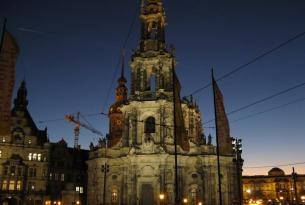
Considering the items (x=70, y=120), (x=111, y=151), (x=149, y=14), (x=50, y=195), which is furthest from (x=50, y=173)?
(x=70, y=120)

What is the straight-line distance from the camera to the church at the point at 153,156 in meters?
54.4

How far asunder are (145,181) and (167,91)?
15097 mm

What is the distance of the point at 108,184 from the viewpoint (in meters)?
57.5

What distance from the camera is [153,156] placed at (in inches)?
2163

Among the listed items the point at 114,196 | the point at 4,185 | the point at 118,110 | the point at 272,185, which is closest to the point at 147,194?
the point at 114,196

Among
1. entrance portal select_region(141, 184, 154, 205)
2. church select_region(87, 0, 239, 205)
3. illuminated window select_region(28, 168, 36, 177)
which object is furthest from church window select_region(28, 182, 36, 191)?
entrance portal select_region(141, 184, 154, 205)

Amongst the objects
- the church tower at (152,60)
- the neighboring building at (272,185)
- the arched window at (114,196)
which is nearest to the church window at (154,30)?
the church tower at (152,60)

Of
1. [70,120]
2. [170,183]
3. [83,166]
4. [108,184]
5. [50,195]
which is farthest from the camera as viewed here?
[70,120]

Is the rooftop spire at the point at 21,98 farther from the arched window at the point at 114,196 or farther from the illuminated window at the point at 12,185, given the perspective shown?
the arched window at the point at 114,196

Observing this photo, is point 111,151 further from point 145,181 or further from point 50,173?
point 50,173

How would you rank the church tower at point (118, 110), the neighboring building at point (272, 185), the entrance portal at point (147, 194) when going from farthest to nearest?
the neighboring building at point (272, 185)
the church tower at point (118, 110)
the entrance portal at point (147, 194)

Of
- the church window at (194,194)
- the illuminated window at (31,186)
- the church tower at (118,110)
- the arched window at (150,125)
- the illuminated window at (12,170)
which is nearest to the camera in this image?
the church window at (194,194)

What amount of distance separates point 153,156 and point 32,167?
2278cm

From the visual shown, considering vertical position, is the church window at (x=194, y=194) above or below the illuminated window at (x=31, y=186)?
below
